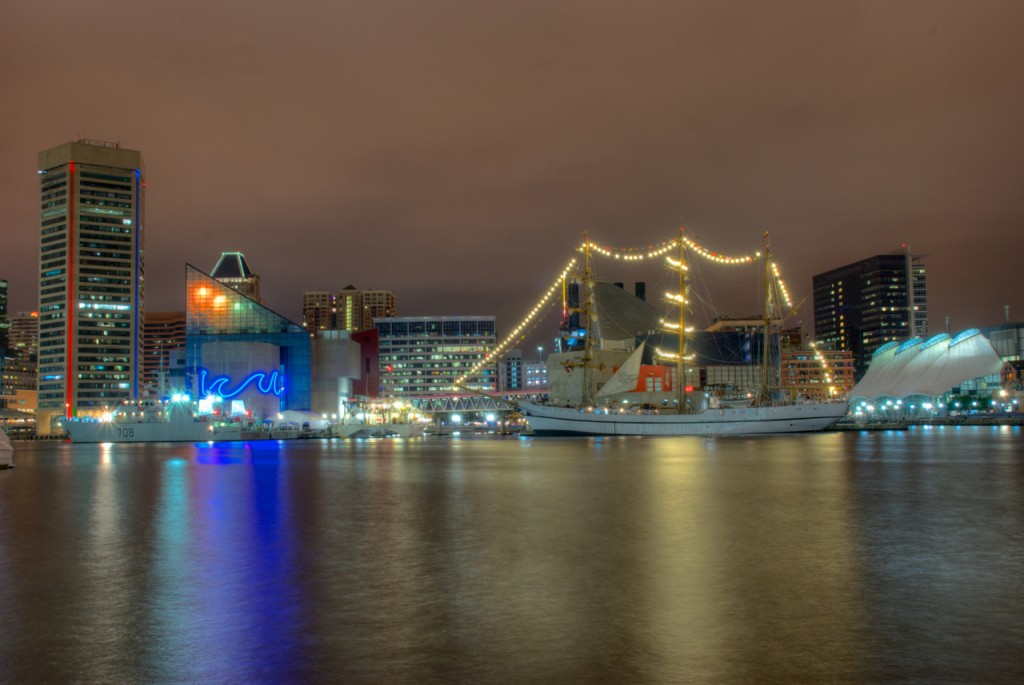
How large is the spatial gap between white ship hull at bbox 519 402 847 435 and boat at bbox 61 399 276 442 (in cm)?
4075

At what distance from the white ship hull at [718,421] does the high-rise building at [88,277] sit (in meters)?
106

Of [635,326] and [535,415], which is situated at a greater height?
[635,326]

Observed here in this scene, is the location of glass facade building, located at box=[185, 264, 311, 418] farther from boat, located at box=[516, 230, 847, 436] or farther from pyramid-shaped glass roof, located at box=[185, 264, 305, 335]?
boat, located at box=[516, 230, 847, 436]

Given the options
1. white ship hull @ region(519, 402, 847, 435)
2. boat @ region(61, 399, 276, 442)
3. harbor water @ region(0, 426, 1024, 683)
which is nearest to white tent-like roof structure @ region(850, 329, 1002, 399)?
white ship hull @ region(519, 402, 847, 435)

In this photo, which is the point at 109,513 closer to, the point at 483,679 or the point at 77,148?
the point at 483,679

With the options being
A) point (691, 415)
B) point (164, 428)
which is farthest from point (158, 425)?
point (691, 415)

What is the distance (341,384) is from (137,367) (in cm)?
6237

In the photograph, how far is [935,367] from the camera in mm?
126562

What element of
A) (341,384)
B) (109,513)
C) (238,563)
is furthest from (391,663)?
(341,384)

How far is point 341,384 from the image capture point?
124 metres

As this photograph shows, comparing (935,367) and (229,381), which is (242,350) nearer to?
(229,381)

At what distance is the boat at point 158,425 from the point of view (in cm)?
9250

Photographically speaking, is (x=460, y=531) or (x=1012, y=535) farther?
(x=460, y=531)

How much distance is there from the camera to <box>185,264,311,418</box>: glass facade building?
108 metres
